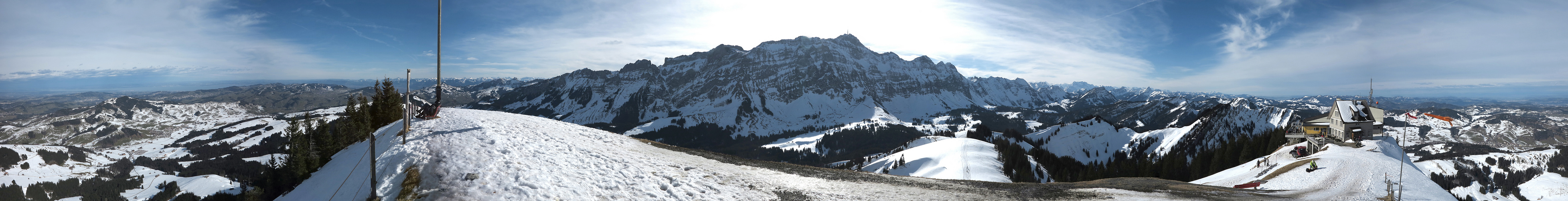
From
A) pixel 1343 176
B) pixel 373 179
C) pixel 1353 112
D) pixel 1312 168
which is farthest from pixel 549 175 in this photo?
pixel 1353 112

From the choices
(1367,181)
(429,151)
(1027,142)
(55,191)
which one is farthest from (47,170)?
(1027,142)

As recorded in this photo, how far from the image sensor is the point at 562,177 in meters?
14.5

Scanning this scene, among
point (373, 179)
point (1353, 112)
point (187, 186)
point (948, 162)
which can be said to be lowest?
point (187, 186)

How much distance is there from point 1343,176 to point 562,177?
43306 mm

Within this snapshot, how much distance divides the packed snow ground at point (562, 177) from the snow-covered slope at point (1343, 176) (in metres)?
15.1

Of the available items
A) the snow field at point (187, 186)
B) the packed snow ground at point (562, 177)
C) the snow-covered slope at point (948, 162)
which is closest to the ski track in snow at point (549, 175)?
the packed snow ground at point (562, 177)

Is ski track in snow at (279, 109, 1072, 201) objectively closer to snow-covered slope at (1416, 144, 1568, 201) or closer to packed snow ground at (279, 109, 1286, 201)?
packed snow ground at (279, 109, 1286, 201)

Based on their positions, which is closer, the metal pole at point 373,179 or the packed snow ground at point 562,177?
the metal pole at point 373,179

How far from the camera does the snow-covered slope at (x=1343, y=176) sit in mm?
24719

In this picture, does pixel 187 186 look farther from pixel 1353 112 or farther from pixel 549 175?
pixel 1353 112

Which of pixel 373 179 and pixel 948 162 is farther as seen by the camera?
pixel 948 162

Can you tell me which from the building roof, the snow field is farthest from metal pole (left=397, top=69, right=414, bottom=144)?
the snow field

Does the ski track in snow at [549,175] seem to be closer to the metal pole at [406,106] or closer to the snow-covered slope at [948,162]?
the metal pole at [406,106]

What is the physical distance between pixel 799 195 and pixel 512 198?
7.55 metres
